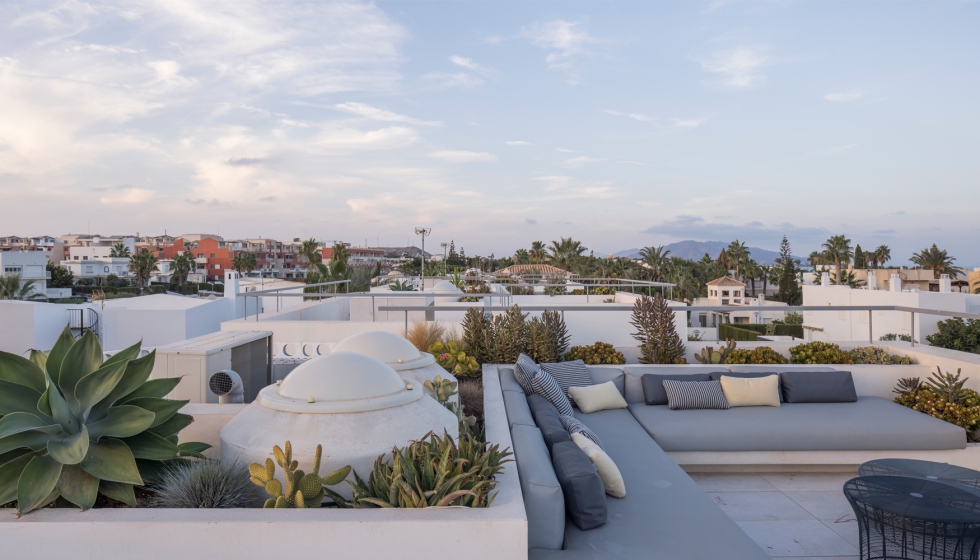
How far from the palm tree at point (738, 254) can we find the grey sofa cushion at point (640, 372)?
182ft

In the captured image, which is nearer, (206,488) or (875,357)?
(206,488)

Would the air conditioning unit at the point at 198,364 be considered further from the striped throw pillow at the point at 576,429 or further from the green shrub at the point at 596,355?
the green shrub at the point at 596,355

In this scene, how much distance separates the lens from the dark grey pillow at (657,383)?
5078 millimetres

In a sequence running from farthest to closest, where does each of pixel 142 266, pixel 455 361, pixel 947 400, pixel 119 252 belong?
pixel 119 252 < pixel 142 266 < pixel 455 361 < pixel 947 400

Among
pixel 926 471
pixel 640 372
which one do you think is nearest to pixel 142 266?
pixel 640 372

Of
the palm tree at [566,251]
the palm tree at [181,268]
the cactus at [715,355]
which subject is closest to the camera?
the cactus at [715,355]

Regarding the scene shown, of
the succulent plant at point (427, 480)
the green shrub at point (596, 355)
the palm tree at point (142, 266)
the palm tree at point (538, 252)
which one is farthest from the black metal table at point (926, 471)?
the palm tree at point (142, 266)

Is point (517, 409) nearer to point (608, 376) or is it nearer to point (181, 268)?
point (608, 376)

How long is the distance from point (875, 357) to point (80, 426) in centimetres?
695

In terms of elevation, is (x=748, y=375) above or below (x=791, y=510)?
above

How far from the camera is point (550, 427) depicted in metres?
3.37

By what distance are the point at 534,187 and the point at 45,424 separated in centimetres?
1529

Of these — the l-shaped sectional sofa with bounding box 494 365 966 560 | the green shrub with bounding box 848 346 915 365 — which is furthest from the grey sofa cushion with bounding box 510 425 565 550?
the green shrub with bounding box 848 346 915 365

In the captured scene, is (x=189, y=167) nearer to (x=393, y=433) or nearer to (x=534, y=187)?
(x=534, y=187)
